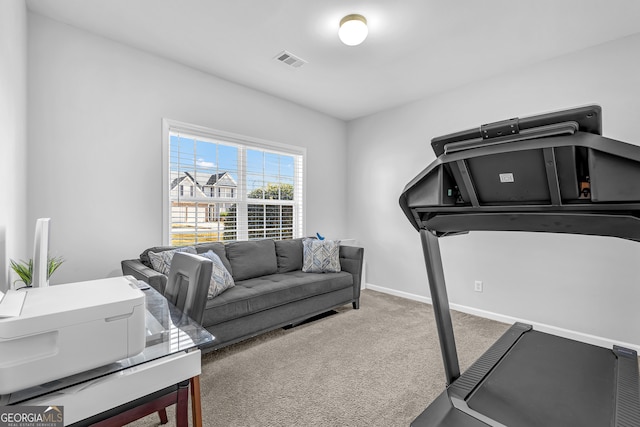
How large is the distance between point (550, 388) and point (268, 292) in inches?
83.2

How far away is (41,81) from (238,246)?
218cm

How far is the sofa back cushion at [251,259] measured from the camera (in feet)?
10.5

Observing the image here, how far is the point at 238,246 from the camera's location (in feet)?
11.0

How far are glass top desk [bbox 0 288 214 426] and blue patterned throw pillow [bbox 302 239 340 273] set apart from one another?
2.46m

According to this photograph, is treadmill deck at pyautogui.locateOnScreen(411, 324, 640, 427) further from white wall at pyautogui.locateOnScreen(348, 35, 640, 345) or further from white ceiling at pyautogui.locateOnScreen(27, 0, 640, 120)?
white ceiling at pyautogui.locateOnScreen(27, 0, 640, 120)

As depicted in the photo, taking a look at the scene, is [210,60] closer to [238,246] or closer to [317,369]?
[238,246]

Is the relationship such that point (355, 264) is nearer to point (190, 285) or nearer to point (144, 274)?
point (144, 274)

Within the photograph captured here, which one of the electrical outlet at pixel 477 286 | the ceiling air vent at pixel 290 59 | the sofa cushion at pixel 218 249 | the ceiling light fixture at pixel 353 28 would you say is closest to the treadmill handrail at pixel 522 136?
the ceiling light fixture at pixel 353 28

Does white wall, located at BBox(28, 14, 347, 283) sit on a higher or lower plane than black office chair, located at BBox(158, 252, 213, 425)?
higher

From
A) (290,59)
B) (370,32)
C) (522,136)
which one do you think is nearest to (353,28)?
(370,32)

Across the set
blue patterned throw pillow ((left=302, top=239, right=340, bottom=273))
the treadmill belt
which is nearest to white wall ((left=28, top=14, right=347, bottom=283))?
blue patterned throw pillow ((left=302, top=239, right=340, bottom=273))

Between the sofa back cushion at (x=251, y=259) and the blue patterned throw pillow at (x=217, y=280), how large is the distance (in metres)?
0.32

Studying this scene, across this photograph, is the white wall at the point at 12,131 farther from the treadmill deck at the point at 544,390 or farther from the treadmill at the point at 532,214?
the treadmill deck at the point at 544,390

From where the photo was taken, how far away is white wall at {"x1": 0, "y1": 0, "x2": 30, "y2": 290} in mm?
1511
